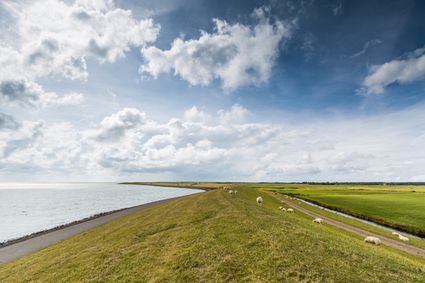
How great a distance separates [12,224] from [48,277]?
5030 cm

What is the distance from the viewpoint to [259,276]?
10953 millimetres

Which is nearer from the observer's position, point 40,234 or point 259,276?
point 259,276

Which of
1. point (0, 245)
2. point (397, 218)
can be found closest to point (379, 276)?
point (397, 218)

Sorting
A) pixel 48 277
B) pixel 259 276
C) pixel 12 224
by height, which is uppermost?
pixel 259 276

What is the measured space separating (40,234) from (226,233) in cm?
4030

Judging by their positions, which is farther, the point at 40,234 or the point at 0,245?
the point at 40,234

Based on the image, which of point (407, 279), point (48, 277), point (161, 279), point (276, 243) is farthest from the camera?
point (48, 277)

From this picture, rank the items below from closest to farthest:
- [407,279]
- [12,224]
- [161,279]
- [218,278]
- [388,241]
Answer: [407,279] < [218,278] < [161,279] < [388,241] < [12,224]

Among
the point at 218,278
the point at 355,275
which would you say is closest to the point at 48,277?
the point at 218,278

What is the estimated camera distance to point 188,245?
16578 mm

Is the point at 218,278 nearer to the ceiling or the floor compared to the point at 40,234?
nearer to the ceiling

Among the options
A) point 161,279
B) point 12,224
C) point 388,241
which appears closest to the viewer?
point 161,279

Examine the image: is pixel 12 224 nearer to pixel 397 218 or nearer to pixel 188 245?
pixel 188 245

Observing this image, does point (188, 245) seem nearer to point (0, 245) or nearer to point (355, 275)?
point (355, 275)
